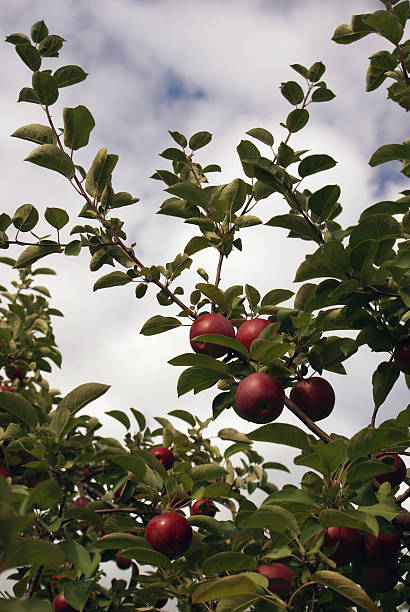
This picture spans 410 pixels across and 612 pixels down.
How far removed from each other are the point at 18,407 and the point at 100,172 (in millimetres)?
1183

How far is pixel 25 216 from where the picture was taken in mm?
2805

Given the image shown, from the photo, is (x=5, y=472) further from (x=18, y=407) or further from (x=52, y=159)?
(x=52, y=159)

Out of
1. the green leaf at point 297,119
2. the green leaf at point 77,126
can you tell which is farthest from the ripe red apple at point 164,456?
the green leaf at point 297,119

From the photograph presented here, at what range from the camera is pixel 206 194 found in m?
2.60

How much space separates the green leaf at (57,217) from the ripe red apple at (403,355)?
5.50ft

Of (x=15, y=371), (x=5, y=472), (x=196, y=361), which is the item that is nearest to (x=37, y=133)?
(x=196, y=361)

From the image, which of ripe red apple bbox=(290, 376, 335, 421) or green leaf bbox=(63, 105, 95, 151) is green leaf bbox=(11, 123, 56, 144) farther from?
ripe red apple bbox=(290, 376, 335, 421)

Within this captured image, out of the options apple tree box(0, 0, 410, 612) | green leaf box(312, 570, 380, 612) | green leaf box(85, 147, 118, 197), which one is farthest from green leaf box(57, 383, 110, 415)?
green leaf box(312, 570, 380, 612)

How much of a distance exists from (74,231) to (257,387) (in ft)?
4.12

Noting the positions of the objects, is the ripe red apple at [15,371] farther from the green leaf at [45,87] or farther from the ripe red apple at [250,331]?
the ripe red apple at [250,331]

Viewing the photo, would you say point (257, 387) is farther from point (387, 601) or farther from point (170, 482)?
point (387, 601)

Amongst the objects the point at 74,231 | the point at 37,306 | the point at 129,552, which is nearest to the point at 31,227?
the point at 74,231

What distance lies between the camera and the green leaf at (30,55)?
8.40 ft

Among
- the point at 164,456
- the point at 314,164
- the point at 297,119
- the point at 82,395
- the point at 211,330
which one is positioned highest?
the point at 297,119
